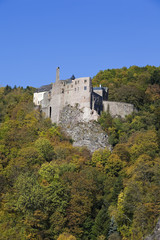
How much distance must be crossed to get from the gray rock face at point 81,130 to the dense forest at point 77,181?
3.53 feet

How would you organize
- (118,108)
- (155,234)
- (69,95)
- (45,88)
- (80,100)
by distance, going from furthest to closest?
1. (45,88)
2. (118,108)
3. (69,95)
4. (80,100)
5. (155,234)

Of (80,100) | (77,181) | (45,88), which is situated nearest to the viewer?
(77,181)

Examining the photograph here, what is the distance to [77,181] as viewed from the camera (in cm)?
5538

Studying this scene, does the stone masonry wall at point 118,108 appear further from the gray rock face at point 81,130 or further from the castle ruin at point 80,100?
the gray rock face at point 81,130

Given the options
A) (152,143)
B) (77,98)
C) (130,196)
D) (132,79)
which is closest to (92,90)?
(77,98)

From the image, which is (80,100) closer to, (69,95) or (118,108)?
(69,95)

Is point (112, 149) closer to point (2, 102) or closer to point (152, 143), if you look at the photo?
point (152, 143)

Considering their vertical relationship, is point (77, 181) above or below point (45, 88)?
below

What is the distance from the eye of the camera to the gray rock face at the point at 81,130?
2682 inches

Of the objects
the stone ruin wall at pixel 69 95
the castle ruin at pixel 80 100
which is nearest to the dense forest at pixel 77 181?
the castle ruin at pixel 80 100

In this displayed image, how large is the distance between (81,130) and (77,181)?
15.9 metres

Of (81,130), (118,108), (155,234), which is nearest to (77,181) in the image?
(155,234)

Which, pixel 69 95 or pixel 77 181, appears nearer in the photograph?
pixel 77 181

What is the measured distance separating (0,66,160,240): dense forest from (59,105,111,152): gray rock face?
1075 millimetres
